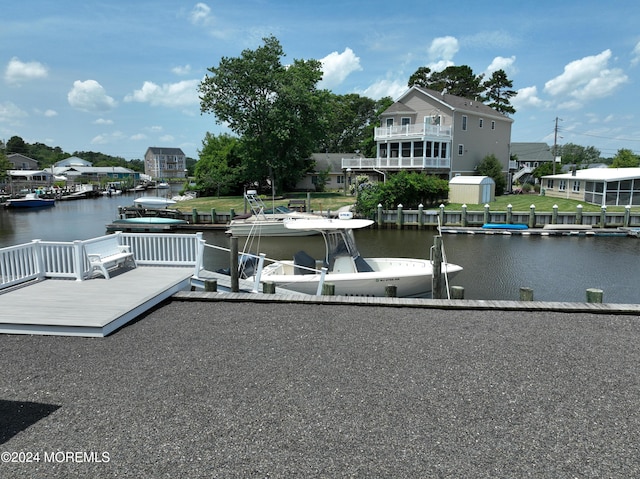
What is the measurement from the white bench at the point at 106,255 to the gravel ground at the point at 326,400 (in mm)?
2990

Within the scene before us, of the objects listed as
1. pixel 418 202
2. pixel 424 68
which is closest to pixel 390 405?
pixel 418 202

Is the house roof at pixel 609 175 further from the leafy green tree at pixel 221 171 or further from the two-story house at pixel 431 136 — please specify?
the leafy green tree at pixel 221 171

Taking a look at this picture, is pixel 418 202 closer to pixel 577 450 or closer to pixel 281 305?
pixel 281 305

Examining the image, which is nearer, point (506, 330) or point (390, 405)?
point (390, 405)

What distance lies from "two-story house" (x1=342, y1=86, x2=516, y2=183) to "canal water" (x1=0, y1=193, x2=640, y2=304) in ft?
38.8

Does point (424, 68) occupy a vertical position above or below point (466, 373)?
above

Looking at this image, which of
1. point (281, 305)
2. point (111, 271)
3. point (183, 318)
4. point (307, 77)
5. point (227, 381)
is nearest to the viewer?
point (227, 381)

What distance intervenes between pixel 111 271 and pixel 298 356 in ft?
20.3

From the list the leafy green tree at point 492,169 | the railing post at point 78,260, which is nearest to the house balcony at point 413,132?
the leafy green tree at point 492,169

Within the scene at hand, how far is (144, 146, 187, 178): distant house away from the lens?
151m

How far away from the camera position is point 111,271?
10.6 m

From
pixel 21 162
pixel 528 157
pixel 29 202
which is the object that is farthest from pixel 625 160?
pixel 21 162

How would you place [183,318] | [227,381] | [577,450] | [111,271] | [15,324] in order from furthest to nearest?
[111,271] → [183,318] → [15,324] → [227,381] → [577,450]

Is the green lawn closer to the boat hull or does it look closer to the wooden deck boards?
the boat hull
